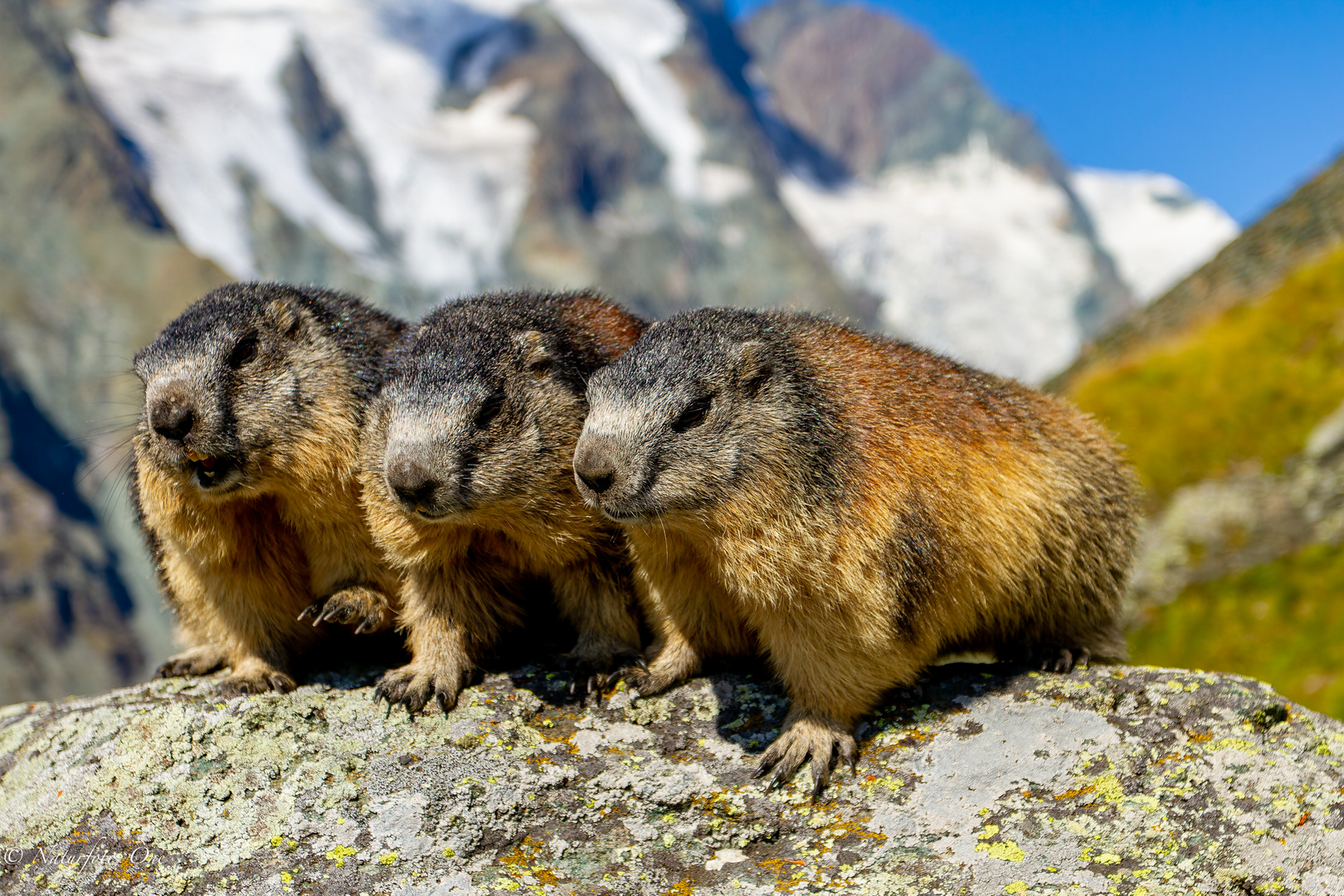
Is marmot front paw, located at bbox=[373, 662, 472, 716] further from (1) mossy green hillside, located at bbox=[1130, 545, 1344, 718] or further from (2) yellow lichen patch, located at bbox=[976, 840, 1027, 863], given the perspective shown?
(1) mossy green hillside, located at bbox=[1130, 545, 1344, 718]

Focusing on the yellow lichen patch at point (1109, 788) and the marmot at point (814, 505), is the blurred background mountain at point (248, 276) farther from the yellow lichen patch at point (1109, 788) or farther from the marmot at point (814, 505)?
the yellow lichen patch at point (1109, 788)

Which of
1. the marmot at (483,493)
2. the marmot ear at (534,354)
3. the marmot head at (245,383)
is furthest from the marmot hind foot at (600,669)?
the marmot head at (245,383)

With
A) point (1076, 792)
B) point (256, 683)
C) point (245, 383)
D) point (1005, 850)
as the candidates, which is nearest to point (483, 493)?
point (245, 383)

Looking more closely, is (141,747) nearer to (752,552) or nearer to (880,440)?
(752,552)

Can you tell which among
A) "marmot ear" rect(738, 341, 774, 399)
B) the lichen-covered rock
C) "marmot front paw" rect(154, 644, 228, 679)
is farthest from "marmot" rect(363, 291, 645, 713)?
"marmot front paw" rect(154, 644, 228, 679)

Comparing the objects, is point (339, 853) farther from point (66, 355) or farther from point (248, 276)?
point (248, 276)
